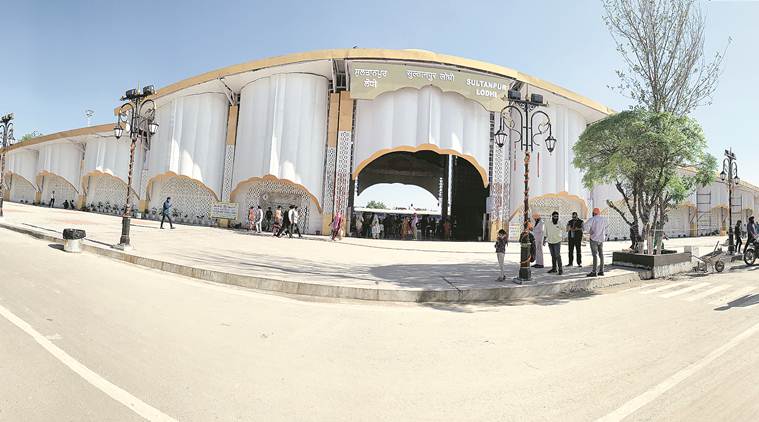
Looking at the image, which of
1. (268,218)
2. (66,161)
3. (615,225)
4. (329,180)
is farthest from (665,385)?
(66,161)

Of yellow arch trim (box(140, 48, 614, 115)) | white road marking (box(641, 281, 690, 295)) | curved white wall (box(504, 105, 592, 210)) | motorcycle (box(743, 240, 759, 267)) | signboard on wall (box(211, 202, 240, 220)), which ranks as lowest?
white road marking (box(641, 281, 690, 295))

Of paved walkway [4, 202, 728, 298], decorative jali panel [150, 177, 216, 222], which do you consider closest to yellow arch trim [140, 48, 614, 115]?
decorative jali panel [150, 177, 216, 222]

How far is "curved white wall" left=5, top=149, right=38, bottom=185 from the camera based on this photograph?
37094 millimetres

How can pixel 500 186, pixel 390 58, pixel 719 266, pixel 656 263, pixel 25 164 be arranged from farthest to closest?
pixel 25 164 < pixel 500 186 < pixel 390 58 < pixel 719 266 < pixel 656 263

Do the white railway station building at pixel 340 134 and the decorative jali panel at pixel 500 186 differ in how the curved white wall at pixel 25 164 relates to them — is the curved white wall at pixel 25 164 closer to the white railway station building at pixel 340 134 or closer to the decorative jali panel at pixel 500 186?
the white railway station building at pixel 340 134

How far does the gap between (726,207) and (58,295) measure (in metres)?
53.6

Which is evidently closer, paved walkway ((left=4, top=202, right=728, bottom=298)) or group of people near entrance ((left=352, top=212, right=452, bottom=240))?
paved walkway ((left=4, top=202, right=728, bottom=298))

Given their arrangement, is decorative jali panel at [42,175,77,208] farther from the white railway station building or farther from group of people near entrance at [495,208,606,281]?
group of people near entrance at [495,208,606,281]

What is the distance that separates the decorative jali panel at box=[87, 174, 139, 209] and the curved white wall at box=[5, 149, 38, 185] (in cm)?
1308

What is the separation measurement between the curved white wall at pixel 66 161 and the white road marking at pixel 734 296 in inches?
1670

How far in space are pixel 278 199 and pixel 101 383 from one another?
18.3 metres

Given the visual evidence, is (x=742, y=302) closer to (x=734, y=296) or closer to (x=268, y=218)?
(x=734, y=296)

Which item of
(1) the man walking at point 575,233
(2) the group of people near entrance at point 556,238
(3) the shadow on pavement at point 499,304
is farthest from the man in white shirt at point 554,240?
(3) the shadow on pavement at point 499,304

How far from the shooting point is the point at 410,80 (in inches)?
711
